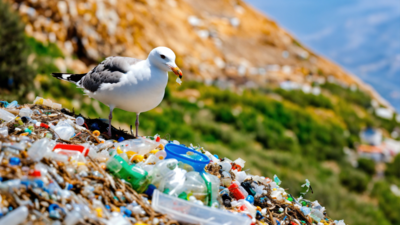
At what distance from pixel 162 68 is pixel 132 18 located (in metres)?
13.9

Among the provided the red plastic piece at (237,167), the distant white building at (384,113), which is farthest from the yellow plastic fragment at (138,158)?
the distant white building at (384,113)

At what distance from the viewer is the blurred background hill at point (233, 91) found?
1011cm

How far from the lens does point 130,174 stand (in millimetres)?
2391

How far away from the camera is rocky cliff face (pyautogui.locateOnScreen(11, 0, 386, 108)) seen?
12797 millimetres

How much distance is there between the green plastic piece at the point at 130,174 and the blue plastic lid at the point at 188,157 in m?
0.39

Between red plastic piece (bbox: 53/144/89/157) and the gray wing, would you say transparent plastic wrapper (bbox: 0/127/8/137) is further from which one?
the gray wing

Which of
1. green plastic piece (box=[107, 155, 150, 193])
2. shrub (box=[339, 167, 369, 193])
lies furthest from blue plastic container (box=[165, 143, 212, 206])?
shrub (box=[339, 167, 369, 193])

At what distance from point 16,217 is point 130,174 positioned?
784mm

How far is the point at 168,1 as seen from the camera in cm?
2112

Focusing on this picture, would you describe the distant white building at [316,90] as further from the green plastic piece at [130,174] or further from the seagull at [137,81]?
the green plastic piece at [130,174]

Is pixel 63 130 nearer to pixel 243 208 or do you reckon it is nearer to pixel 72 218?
pixel 72 218

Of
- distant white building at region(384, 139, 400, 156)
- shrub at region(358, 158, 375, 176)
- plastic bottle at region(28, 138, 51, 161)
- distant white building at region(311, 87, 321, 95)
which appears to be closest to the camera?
plastic bottle at region(28, 138, 51, 161)

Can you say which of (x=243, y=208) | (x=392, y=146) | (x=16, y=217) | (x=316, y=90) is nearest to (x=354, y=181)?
(x=392, y=146)

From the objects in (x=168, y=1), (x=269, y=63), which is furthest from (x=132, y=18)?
(x=269, y=63)
